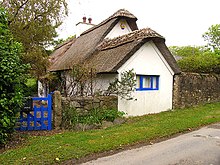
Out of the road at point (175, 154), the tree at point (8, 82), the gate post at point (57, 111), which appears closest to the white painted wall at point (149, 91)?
the gate post at point (57, 111)

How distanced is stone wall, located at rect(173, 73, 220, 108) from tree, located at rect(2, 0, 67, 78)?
793cm

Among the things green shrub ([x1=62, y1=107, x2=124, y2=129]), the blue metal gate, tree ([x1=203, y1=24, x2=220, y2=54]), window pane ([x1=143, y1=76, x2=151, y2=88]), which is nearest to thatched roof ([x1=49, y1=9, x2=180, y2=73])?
window pane ([x1=143, y1=76, x2=151, y2=88])

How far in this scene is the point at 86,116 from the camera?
8.41 meters

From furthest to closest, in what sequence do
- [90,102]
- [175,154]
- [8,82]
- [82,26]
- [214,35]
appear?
[214,35], [82,26], [90,102], [8,82], [175,154]

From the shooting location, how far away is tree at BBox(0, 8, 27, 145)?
215 inches

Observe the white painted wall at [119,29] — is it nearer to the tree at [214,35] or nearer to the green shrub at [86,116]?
the green shrub at [86,116]

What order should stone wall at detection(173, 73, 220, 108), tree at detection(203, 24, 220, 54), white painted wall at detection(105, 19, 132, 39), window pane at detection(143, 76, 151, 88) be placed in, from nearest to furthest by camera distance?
window pane at detection(143, 76, 151, 88) → stone wall at detection(173, 73, 220, 108) → white painted wall at detection(105, 19, 132, 39) → tree at detection(203, 24, 220, 54)

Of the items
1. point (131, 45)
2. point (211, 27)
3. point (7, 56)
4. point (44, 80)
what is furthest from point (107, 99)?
point (211, 27)

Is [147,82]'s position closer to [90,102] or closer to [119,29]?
[90,102]

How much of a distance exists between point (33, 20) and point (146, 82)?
281 inches

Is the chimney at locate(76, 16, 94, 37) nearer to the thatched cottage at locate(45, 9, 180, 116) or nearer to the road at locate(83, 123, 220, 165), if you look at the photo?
the thatched cottage at locate(45, 9, 180, 116)

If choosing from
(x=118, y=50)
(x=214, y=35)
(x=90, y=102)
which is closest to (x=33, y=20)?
(x=118, y=50)

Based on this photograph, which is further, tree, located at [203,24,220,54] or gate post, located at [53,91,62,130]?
tree, located at [203,24,220,54]

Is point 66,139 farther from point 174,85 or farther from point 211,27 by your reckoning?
point 211,27
